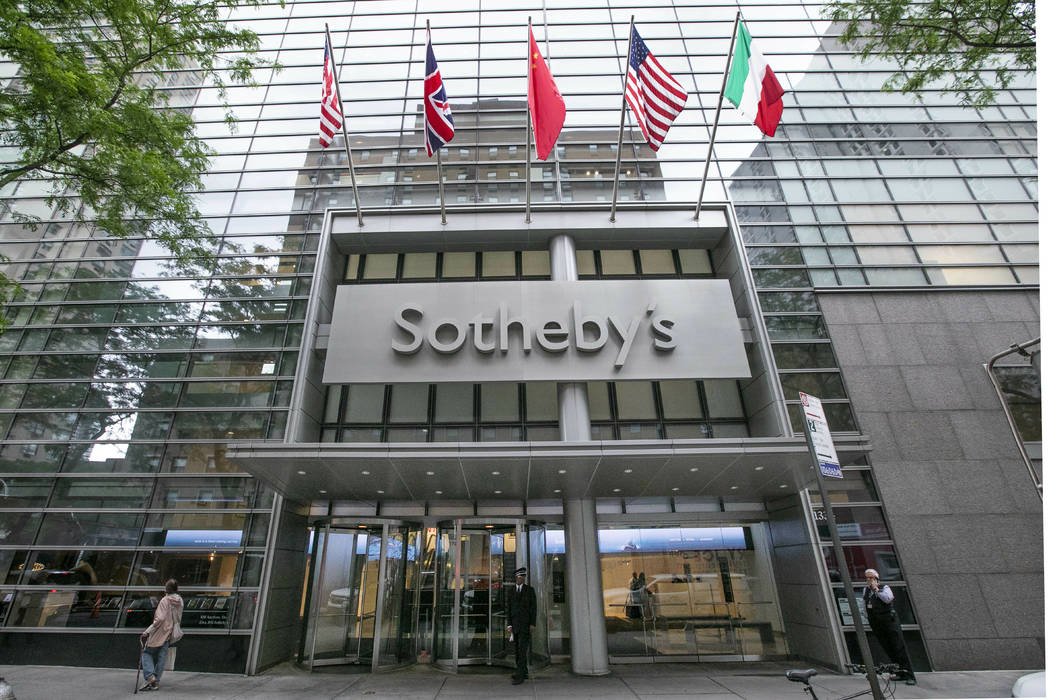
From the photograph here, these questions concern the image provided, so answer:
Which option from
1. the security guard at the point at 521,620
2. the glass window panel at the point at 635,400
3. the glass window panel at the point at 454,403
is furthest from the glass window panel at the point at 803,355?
the security guard at the point at 521,620

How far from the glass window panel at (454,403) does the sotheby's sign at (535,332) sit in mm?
1899

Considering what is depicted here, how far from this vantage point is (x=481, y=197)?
51.8 ft

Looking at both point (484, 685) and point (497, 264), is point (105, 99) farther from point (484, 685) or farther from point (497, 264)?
point (484, 685)

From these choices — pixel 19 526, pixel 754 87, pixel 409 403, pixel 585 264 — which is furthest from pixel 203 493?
pixel 754 87

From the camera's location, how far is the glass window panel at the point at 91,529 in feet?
38.7

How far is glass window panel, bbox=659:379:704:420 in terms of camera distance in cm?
1330

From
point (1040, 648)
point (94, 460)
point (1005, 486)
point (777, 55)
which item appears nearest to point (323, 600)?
point (94, 460)

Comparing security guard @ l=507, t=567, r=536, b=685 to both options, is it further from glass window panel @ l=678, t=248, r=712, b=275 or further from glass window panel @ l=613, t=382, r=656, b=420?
glass window panel @ l=678, t=248, r=712, b=275

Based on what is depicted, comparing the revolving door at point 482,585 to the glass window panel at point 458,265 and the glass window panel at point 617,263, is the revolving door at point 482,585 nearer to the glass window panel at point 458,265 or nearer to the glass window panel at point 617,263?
the glass window panel at point 458,265

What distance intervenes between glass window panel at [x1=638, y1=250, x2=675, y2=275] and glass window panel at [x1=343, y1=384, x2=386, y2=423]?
8.72 m

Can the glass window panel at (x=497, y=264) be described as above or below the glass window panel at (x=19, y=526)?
above

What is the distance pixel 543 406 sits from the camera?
520 inches

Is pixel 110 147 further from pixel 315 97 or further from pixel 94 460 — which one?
pixel 315 97

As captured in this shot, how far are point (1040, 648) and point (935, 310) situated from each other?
26.8 ft
